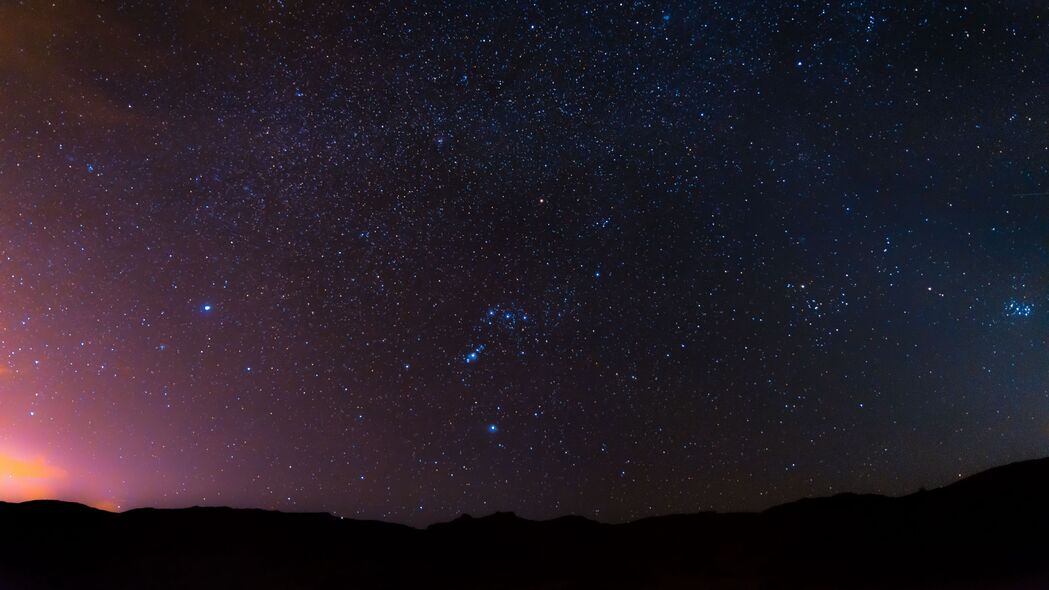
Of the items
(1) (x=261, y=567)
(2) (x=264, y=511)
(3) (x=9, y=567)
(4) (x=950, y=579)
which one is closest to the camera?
(4) (x=950, y=579)

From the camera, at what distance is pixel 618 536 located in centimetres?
1900

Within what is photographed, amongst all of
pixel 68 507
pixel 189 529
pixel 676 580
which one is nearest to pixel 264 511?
pixel 189 529

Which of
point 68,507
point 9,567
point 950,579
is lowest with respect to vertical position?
point 950,579

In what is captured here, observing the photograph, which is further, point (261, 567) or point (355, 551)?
point (355, 551)

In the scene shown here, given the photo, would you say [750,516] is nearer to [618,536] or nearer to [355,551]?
[618,536]

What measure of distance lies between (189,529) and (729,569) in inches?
553

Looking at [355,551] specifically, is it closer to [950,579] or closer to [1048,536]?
[950,579]

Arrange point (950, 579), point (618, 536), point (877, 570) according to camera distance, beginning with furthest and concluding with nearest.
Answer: point (618, 536)
point (877, 570)
point (950, 579)

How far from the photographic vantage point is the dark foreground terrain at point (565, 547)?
45.6 ft

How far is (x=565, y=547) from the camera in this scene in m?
18.5

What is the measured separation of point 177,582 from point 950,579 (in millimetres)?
16116

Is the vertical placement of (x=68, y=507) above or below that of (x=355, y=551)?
above

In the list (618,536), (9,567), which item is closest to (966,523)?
(618,536)

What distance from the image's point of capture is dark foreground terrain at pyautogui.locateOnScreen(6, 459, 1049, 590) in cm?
1391
